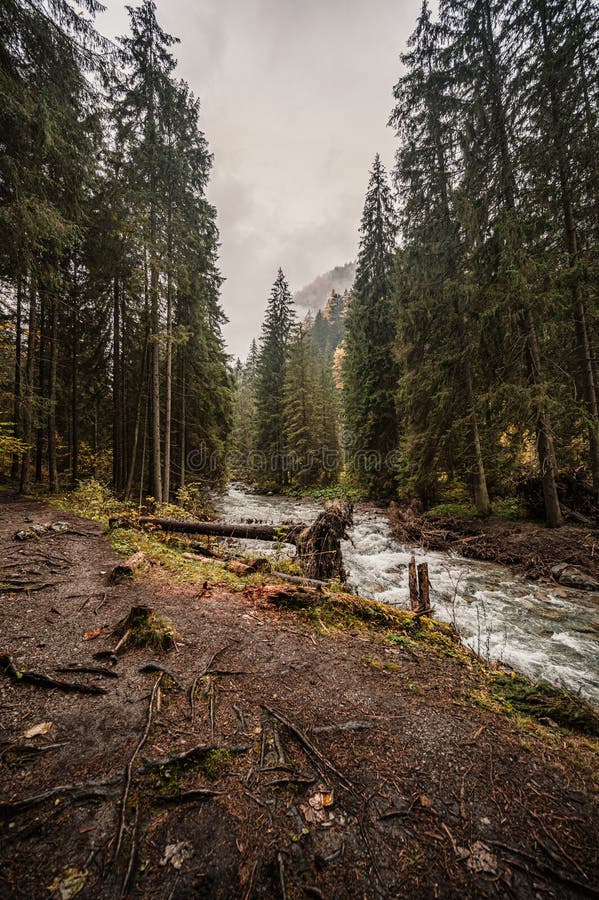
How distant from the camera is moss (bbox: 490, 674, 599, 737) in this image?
280 centimetres

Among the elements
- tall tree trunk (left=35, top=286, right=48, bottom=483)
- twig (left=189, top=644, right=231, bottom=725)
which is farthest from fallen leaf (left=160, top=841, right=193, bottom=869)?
tall tree trunk (left=35, top=286, right=48, bottom=483)

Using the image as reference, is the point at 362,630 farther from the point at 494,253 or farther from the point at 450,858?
the point at 494,253

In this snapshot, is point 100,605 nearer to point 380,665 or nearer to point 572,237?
point 380,665

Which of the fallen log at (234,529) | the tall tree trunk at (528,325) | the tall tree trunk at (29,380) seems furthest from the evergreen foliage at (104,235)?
the tall tree trunk at (528,325)

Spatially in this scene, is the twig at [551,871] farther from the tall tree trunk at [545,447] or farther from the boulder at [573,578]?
the tall tree trunk at [545,447]

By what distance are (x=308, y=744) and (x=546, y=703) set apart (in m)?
2.36

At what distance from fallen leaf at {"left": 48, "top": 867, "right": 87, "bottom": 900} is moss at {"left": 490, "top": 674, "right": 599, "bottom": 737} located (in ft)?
10.7

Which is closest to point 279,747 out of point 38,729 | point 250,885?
point 250,885

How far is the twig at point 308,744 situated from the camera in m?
2.01

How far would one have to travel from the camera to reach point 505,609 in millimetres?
6207

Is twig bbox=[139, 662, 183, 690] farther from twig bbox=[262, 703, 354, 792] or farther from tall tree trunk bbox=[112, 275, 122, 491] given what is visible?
tall tree trunk bbox=[112, 275, 122, 491]

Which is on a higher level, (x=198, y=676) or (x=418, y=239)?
(x=418, y=239)

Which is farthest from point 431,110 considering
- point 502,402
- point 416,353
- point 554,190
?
point 502,402

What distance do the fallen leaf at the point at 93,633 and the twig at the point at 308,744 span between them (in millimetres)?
2133
